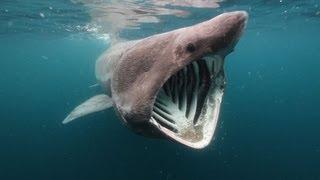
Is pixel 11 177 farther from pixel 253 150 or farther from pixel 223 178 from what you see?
pixel 253 150

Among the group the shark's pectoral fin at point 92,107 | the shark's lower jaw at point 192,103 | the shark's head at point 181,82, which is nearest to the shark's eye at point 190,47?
the shark's head at point 181,82

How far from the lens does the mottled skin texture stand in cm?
331

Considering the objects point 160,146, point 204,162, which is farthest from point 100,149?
point 204,162

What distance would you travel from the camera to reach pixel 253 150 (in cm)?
2017

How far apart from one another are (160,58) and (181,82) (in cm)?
44

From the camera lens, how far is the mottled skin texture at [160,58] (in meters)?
3.31

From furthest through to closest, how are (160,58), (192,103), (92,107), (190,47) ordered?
(92,107), (192,103), (160,58), (190,47)

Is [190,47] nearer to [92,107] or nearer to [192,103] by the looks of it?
[192,103]

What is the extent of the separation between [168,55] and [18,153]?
21953mm

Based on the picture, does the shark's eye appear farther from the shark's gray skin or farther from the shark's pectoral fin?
the shark's pectoral fin

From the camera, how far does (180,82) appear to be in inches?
159

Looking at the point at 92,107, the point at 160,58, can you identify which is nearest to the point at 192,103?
the point at 160,58

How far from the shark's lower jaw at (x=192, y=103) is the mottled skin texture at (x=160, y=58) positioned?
0.21 m

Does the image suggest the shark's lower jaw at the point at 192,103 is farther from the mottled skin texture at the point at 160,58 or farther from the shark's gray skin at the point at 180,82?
the mottled skin texture at the point at 160,58
